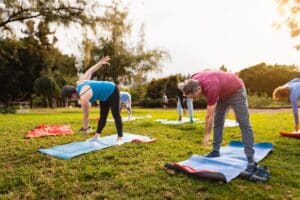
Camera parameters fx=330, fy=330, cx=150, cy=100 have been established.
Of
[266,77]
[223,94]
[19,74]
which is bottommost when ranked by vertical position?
[223,94]

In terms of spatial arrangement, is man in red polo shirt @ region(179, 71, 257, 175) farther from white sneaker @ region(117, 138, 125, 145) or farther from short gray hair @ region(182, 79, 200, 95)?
white sneaker @ region(117, 138, 125, 145)

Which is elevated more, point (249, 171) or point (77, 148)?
point (77, 148)

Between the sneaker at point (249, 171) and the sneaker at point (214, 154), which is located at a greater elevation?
the sneaker at point (214, 154)

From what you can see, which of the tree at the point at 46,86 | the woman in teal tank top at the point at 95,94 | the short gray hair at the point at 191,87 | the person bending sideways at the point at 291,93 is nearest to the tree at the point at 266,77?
the tree at the point at 46,86

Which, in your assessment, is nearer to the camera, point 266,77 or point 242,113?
point 242,113

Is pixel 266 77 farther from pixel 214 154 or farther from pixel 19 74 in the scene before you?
pixel 214 154

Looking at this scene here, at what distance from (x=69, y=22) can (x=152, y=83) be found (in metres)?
19.5

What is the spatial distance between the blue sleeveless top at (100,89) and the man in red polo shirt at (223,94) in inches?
92.2

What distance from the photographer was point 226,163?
4.64 meters

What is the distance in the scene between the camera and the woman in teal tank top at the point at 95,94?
5.90m

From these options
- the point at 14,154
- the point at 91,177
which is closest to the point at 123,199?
the point at 91,177

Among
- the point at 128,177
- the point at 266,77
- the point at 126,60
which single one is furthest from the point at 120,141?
the point at 266,77

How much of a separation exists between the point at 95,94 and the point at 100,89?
5.6 inches

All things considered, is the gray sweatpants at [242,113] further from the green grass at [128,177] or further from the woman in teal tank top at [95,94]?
the woman in teal tank top at [95,94]
